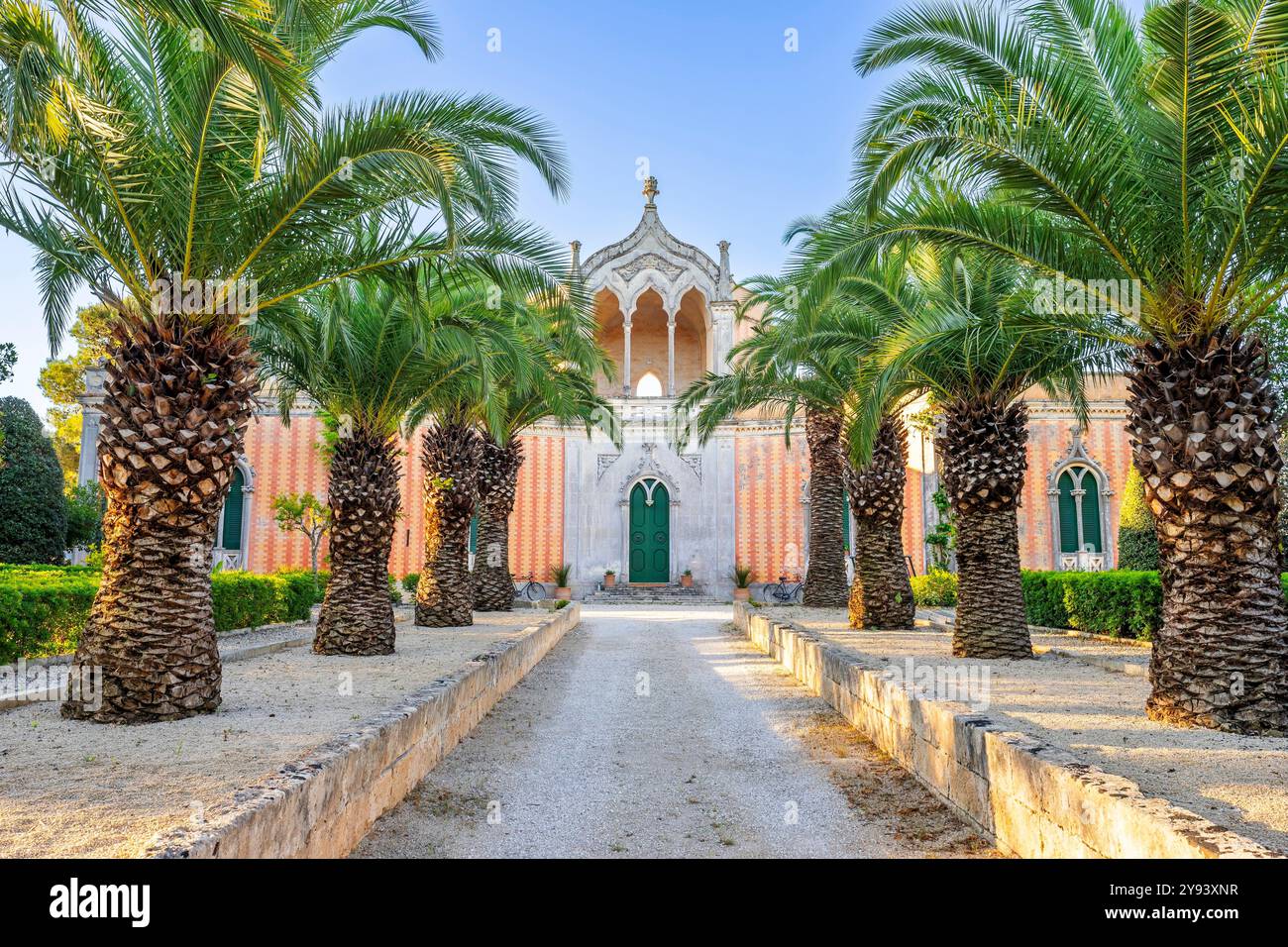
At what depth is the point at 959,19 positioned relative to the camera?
7188 millimetres

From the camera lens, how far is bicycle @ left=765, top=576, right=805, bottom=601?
25.9m

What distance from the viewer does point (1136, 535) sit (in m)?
18.5

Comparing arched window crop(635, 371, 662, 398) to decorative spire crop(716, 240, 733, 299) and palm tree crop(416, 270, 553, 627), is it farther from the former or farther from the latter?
palm tree crop(416, 270, 553, 627)

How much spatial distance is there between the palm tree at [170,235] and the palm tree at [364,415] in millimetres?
3580

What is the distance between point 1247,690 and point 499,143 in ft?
25.8

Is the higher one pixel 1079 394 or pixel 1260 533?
pixel 1079 394

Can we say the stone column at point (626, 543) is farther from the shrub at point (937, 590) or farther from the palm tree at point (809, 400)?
the shrub at point (937, 590)

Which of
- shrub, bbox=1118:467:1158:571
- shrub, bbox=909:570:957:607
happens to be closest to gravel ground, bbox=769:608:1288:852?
shrub, bbox=1118:467:1158:571

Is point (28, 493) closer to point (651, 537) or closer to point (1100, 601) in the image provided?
point (651, 537)

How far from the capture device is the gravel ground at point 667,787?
4.67 metres

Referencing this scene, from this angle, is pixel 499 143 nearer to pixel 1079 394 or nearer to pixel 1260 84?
pixel 1260 84

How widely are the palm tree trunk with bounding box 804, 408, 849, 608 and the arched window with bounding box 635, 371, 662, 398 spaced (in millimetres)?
12715

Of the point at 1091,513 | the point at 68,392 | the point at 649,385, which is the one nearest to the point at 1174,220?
the point at 1091,513
